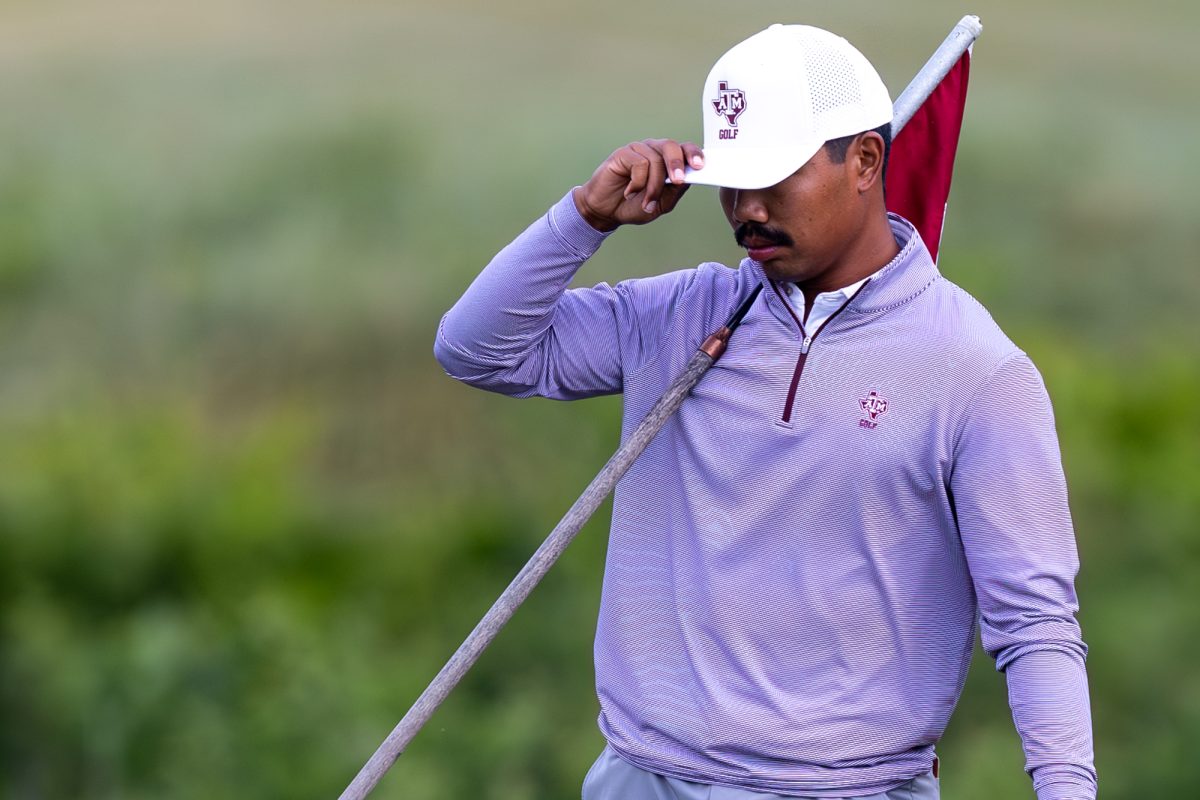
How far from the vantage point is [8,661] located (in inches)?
423

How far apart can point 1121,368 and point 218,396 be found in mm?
6810

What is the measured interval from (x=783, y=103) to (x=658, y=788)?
1.20 meters

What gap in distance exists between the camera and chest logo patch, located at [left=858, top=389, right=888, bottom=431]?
2.89m

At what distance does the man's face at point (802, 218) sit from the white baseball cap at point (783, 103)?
0.15 ft

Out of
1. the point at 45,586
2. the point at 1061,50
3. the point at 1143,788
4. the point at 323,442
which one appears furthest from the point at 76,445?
the point at 1061,50

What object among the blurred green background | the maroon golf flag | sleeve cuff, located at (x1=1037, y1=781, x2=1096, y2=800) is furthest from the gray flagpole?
the blurred green background

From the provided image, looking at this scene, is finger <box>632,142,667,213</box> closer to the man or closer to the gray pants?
the man

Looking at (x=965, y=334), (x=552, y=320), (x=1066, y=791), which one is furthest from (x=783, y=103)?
(x=1066, y=791)

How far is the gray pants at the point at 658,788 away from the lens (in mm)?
3021

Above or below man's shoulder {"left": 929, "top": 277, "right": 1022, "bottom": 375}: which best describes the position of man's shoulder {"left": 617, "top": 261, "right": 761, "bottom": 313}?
below

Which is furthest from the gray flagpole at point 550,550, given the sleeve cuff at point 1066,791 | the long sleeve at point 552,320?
the sleeve cuff at point 1066,791

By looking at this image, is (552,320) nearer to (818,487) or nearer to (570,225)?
(570,225)

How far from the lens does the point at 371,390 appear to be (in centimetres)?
→ 1362

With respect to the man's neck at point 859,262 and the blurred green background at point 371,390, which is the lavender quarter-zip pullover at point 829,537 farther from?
the blurred green background at point 371,390
